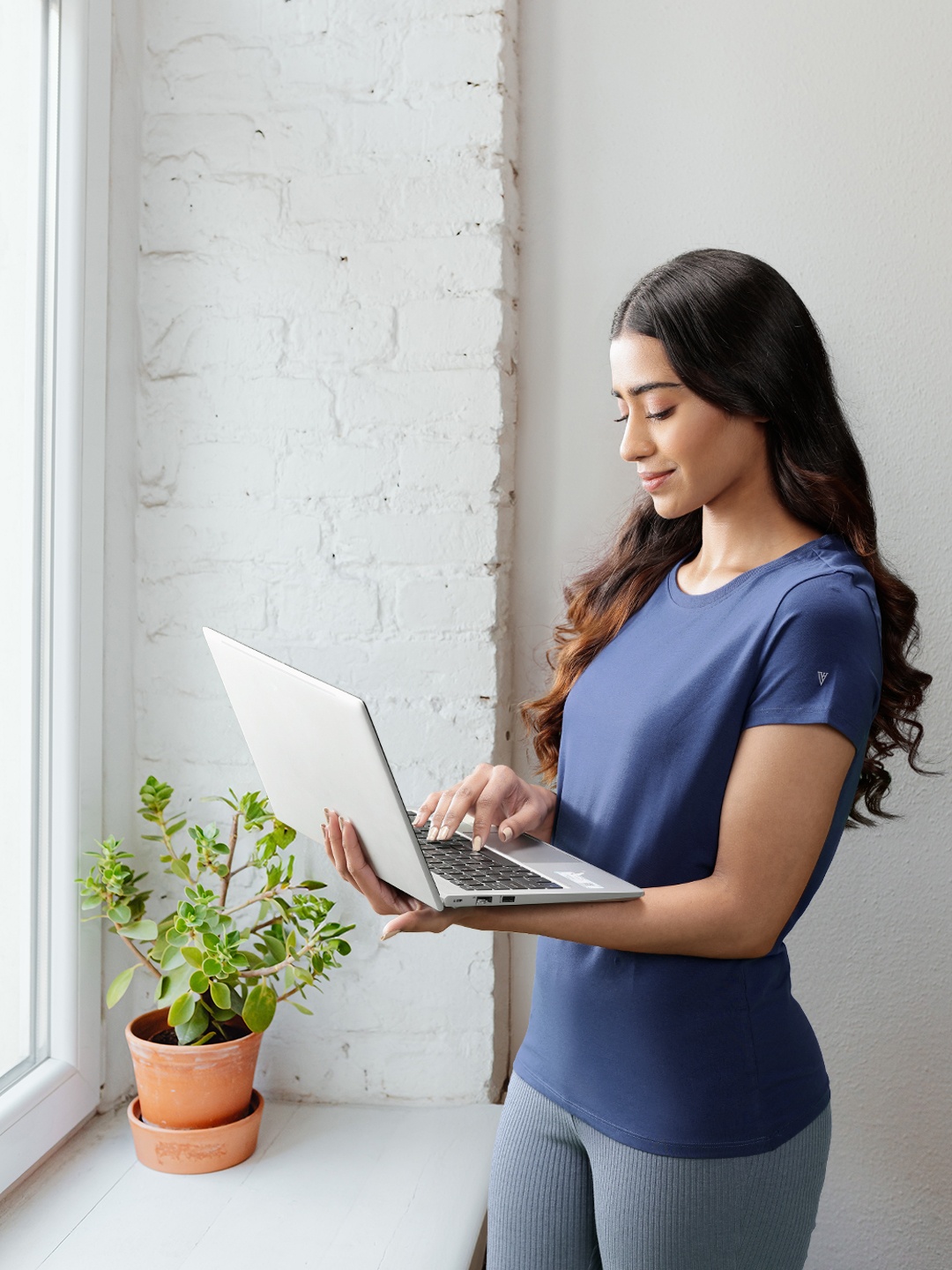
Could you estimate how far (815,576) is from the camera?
928mm

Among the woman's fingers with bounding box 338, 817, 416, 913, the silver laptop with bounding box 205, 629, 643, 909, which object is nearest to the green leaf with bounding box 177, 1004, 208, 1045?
the silver laptop with bounding box 205, 629, 643, 909

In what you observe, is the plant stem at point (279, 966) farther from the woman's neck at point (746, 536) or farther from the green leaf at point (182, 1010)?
the woman's neck at point (746, 536)

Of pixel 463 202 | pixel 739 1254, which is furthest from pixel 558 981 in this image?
pixel 463 202

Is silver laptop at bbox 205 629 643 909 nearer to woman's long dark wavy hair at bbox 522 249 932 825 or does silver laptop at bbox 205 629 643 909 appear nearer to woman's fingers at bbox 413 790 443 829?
woman's fingers at bbox 413 790 443 829

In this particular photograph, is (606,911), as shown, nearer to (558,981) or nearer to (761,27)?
(558,981)

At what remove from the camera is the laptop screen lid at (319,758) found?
31.5 inches

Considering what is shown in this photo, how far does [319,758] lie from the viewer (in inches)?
35.5

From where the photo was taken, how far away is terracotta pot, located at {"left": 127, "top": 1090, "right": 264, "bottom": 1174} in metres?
1.41

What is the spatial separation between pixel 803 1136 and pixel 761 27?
1.43m

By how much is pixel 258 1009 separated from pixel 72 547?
2.24 ft

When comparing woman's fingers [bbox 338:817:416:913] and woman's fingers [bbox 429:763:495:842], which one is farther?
woman's fingers [bbox 429:763:495:842]

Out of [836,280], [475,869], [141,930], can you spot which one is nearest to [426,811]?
[475,869]

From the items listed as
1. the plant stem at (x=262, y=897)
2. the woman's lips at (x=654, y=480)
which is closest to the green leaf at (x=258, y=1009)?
the plant stem at (x=262, y=897)

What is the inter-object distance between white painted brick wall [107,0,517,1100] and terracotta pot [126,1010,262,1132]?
170 mm
